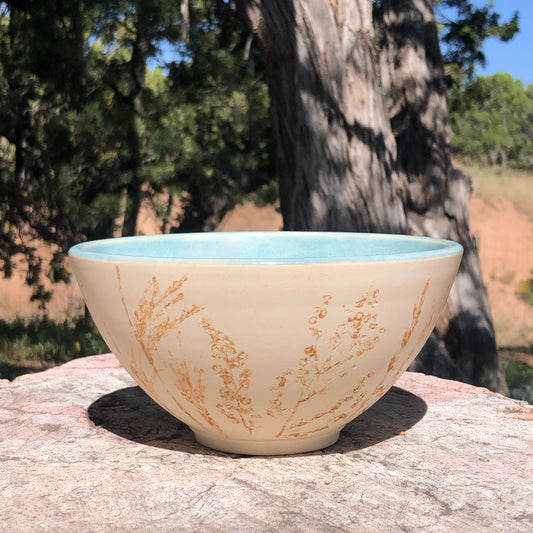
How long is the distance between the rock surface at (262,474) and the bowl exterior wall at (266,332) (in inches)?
4.6

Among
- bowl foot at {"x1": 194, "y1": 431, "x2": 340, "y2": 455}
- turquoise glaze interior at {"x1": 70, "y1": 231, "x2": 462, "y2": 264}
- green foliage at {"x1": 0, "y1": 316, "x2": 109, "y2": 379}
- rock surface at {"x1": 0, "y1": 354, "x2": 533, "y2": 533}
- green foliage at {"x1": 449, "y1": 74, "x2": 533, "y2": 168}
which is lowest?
green foliage at {"x1": 0, "y1": 316, "x2": 109, "y2": 379}

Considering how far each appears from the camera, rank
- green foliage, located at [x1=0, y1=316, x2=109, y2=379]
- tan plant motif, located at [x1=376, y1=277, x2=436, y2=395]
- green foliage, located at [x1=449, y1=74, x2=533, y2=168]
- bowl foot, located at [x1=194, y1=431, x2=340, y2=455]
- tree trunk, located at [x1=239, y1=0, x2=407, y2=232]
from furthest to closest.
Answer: green foliage, located at [x1=449, y1=74, x2=533, y2=168] < green foliage, located at [x1=0, y1=316, x2=109, y2=379] < tree trunk, located at [x1=239, y1=0, x2=407, y2=232] < bowl foot, located at [x1=194, y1=431, x2=340, y2=455] < tan plant motif, located at [x1=376, y1=277, x2=436, y2=395]

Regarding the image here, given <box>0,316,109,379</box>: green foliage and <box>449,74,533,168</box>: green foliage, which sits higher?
<box>449,74,533,168</box>: green foliage

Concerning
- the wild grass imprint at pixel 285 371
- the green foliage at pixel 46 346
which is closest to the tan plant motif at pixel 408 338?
the wild grass imprint at pixel 285 371

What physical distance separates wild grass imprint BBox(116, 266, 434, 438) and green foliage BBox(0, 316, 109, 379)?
4.35 metres

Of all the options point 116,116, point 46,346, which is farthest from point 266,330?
point 46,346

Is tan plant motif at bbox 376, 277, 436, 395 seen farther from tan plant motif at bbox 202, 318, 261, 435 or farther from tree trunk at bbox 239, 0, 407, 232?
tree trunk at bbox 239, 0, 407, 232

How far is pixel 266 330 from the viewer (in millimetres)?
1187

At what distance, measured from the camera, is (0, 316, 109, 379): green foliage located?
5676mm

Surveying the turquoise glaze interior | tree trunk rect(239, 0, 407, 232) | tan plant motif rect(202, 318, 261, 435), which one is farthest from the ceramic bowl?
tree trunk rect(239, 0, 407, 232)

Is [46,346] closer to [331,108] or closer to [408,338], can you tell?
[331,108]

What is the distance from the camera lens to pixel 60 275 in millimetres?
5352

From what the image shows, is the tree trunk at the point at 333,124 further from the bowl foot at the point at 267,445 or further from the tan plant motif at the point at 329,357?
the tan plant motif at the point at 329,357

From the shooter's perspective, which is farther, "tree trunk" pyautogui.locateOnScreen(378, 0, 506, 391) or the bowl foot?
"tree trunk" pyautogui.locateOnScreen(378, 0, 506, 391)
